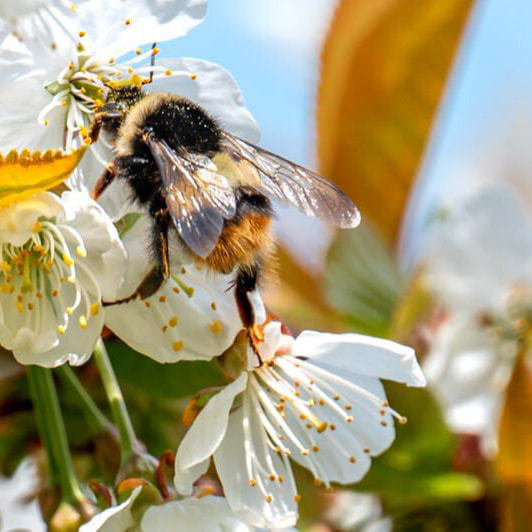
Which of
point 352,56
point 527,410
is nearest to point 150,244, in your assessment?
point 527,410

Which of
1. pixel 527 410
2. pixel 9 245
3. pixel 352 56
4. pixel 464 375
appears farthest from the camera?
pixel 352 56

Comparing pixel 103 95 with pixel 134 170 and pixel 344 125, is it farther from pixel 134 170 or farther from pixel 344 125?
pixel 344 125

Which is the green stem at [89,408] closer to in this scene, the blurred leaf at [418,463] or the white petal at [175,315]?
the white petal at [175,315]

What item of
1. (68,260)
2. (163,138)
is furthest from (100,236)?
(163,138)

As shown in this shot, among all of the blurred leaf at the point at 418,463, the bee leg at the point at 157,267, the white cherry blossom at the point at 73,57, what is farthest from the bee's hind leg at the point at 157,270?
Answer: the blurred leaf at the point at 418,463

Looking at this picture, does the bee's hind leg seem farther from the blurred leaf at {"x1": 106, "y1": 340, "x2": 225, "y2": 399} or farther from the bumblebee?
the blurred leaf at {"x1": 106, "y1": 340, "x2": 225, "y2": 399}
